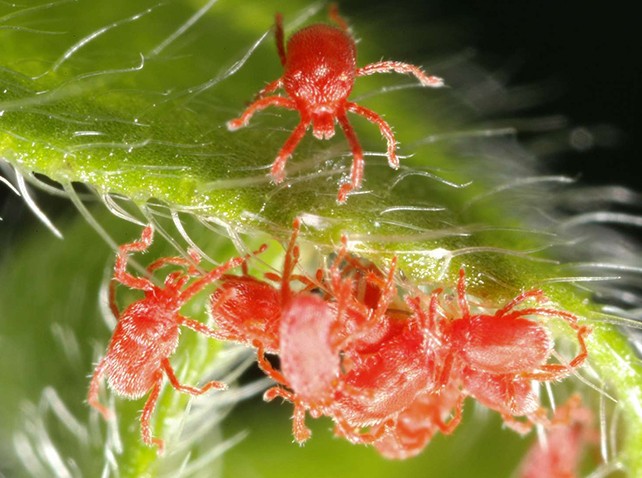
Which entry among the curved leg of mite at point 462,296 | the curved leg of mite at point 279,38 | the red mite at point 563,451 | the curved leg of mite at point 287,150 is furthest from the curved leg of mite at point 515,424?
the curved leg of mite at point 279,38

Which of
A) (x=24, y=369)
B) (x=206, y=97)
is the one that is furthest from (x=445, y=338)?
(x=24, y=369)

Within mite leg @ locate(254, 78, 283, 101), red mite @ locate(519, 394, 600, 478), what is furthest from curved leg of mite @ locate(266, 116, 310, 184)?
red mite @ locate(519, 394, 600, 478)

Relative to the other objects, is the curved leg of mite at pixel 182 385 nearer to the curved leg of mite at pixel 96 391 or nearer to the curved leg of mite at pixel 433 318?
the curved leg of mite at pixel 96 391

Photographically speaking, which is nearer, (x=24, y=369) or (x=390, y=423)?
(x=390, y=423)

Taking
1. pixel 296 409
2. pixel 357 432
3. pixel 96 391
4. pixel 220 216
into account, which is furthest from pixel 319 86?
pixel 96 391

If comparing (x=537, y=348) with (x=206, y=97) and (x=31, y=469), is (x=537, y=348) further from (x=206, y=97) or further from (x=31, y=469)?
(x=31, y=469)

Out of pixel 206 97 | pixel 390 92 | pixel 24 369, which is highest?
pixel 206 97

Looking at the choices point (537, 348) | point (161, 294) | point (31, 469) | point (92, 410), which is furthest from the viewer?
point (31, 469)
